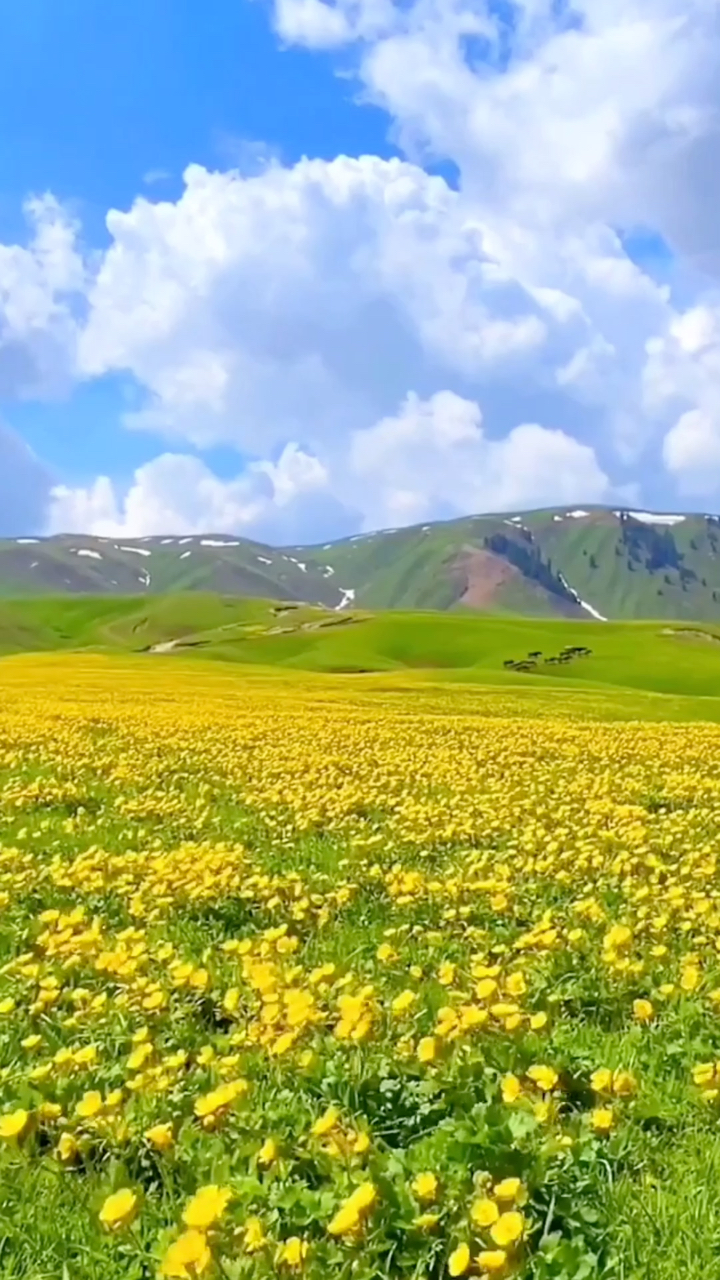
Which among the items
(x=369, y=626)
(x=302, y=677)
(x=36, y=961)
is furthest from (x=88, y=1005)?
(x=369, y=626)

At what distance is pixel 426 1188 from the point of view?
390 centimetres

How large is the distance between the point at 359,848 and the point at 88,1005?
17.4ft

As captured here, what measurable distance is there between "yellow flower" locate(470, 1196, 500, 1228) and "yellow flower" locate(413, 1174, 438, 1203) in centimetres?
19

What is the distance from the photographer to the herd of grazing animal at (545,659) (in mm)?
112625

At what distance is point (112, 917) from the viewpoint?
927 centimetres

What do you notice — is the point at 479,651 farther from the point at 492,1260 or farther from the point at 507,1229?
the point at 492,1260

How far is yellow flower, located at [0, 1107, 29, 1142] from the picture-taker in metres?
4.71

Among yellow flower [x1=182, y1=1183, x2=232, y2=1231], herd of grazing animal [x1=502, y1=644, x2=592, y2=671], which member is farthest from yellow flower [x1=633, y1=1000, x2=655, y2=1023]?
herd of grazing animal [x1=502, y1=644, x2=592, y2=671]

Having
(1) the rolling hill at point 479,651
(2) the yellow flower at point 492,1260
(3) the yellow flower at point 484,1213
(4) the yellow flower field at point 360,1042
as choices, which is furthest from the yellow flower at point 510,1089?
(1) the rolling hill at point 479,651

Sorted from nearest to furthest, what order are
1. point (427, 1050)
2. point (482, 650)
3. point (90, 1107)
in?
point (90, 1107)
point (427, 1050)
point (482, 650)

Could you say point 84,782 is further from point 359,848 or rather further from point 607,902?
point 607,902

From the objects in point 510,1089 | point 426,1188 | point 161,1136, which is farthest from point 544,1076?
point 161,1136

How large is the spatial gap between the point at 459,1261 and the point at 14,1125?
2.23 meters

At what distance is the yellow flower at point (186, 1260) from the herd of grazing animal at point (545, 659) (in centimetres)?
10881
